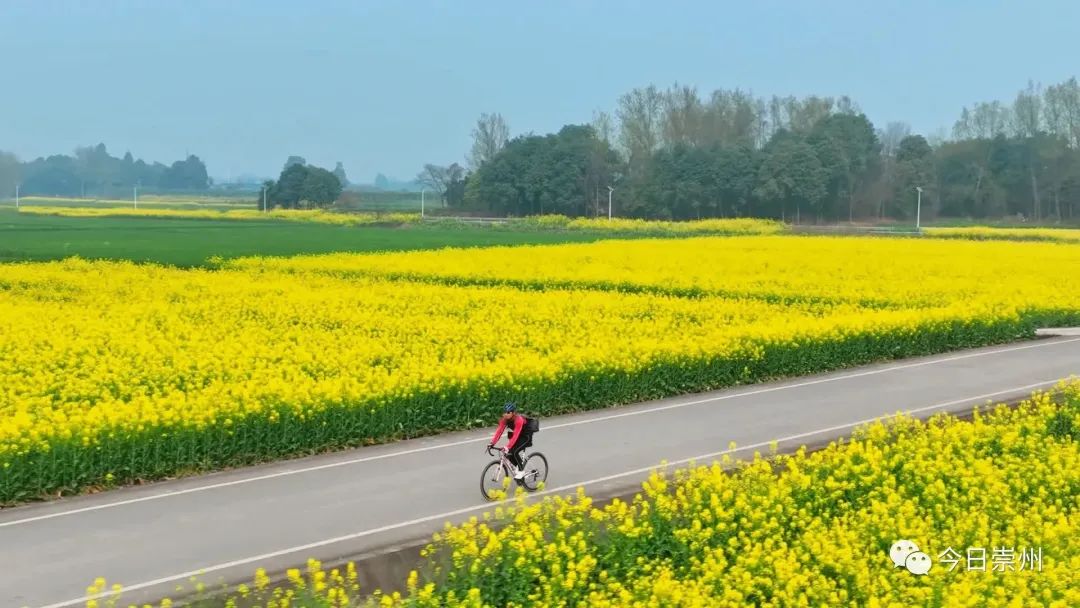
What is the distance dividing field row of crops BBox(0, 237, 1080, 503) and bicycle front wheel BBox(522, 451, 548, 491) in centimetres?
249

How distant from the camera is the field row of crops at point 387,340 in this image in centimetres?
1093

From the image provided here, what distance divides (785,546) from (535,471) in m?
3.44

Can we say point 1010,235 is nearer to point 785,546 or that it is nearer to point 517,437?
point 517,437

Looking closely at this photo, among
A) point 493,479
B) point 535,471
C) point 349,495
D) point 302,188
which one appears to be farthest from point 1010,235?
point 302,188

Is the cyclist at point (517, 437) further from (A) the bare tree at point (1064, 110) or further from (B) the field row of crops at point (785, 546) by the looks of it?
(A) the bare tree at point (1064, 110)

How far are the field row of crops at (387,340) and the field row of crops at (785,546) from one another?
3.78 metres

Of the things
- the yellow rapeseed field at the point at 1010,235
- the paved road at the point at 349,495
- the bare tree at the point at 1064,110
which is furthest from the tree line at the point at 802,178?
the paved road at the point at 349,495

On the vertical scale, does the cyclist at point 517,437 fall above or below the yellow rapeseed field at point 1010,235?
below

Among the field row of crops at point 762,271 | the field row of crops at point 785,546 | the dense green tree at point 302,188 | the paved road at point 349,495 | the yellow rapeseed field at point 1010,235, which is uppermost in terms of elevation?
the dense green tree at point 302,188

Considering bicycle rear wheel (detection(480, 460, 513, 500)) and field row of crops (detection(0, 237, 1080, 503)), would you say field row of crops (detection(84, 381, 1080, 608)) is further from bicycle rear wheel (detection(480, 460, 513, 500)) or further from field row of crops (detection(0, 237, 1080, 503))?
field row of crops (detection(0, 237, 1080, 503))

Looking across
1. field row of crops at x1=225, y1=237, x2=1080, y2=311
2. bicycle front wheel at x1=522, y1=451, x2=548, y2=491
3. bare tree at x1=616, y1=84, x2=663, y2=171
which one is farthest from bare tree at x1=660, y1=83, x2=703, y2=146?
bicycle front wheel at x1=522, y1=451, x2=548, y2=491

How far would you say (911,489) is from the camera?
28.0 feet

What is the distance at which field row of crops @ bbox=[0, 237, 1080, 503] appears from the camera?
35.9ft

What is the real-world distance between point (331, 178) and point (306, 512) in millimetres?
108095
